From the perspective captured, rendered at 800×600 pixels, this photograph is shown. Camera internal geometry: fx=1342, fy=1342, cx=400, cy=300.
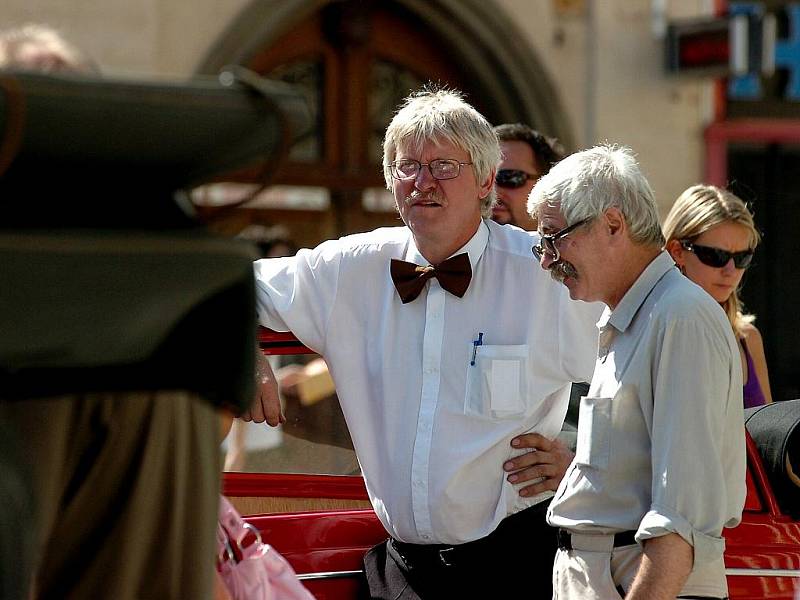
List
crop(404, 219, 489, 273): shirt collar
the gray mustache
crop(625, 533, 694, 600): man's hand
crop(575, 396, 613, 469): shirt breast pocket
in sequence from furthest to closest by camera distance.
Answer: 1. crop(404, 219, 489, 273): shirt collar
2. the gray mustache
3. crop(575, 396, 613, 469): shirt breast pocket
4. crop(625, 533, 694, 600): man's hand

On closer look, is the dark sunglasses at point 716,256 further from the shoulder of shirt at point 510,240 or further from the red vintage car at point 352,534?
the shoulder of shirt at point 510,240

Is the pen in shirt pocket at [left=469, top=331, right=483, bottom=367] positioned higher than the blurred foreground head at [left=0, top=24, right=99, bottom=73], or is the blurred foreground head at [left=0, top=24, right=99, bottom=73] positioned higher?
the blurred foreground head at [left=0, top=24, right=99, bottom=73]

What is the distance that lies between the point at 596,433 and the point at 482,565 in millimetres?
689

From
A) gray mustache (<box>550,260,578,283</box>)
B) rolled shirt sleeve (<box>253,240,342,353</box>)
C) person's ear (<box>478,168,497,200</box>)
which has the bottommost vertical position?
rolled shirt sleeve (<box>253,240,342,353</box>)

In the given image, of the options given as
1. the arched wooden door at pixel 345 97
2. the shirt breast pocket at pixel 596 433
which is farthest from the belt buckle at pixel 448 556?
the arched wooden door at pixel 345 97

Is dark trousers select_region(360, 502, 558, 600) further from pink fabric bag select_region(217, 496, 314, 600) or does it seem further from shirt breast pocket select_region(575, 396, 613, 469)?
pink fabric bag select_region(217, 496, 314, 600)

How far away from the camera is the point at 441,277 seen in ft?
12.0

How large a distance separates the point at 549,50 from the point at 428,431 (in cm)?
901

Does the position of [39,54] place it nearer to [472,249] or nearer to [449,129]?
[449,129]

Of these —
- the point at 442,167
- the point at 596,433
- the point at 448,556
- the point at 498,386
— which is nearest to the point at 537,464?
the point at 498,386

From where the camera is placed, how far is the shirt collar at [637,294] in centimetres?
305

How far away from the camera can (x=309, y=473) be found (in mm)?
4105

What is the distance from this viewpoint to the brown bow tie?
12.0 feet

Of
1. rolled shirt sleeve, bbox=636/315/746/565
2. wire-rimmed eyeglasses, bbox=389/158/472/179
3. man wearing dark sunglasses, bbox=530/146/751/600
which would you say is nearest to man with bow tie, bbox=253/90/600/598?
wire-rimmed eyeglasses, bbox=389/158/472/179
